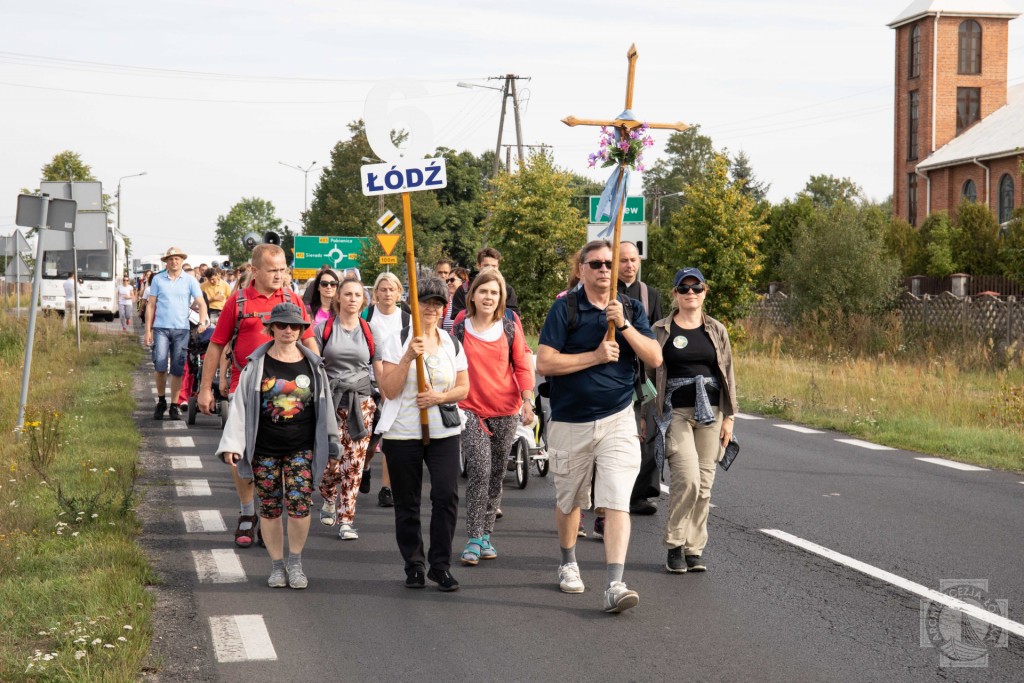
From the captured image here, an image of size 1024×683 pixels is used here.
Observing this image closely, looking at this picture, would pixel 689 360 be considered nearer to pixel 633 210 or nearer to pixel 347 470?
pixel 347 470

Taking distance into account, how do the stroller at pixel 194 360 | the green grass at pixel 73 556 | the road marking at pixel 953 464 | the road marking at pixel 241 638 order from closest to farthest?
the green grass at pixel 73 556 < the road marking at pixel 241 638 < the road marking at pixel 953 464 < the stroller at pixel 194 360

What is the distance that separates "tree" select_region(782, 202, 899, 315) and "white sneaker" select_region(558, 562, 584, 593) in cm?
2409

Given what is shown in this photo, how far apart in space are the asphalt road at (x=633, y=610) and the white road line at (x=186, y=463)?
3.10 feet

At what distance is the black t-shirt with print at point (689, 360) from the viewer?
725 cm

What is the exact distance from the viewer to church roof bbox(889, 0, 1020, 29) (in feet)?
208

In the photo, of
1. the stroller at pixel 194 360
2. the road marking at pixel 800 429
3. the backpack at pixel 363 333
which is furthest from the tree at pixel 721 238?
the backpack at pixel 363 333

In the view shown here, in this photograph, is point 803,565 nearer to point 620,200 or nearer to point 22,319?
point 620,200

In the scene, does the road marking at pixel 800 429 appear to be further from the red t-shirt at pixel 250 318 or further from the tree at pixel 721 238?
the tree at pixel 721 238

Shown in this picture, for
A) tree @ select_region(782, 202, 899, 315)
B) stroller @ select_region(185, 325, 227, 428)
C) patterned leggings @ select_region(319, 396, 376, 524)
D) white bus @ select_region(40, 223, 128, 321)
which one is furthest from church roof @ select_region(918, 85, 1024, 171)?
patterned leggings @ select_region(319, 396, 376, 524)

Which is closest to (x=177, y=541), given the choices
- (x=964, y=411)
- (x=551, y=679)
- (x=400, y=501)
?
(x=400, y=501)

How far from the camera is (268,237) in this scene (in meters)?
14.7

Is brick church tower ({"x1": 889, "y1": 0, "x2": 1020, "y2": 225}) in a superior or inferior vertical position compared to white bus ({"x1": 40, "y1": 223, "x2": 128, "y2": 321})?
superior

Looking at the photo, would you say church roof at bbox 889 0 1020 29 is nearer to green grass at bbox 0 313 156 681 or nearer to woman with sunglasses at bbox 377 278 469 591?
green grass at bbox 0 313 156 681

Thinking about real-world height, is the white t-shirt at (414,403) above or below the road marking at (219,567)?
above
